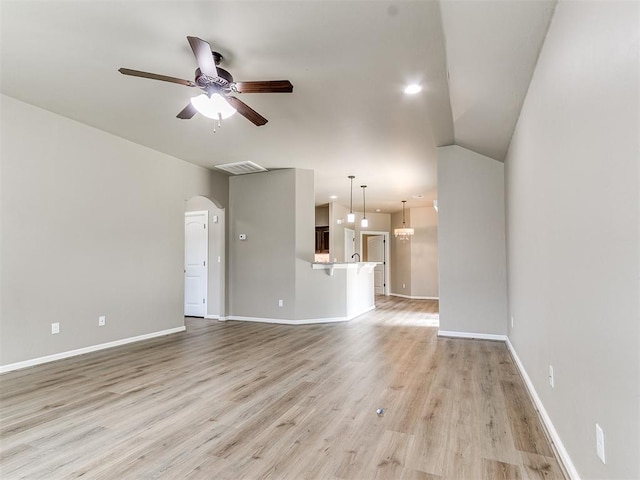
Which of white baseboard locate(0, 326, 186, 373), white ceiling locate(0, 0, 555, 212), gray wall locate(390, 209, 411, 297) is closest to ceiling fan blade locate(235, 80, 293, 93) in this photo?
white ceiling locate(0, 0, 555, 212)

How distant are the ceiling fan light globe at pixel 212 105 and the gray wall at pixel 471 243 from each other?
10.7ft

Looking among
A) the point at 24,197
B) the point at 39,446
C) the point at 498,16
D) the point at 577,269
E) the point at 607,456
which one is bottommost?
the point at 39,446

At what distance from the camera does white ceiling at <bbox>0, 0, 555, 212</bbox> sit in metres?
2.25

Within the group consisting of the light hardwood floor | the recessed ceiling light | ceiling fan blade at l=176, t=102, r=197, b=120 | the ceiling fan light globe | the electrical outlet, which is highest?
the recessed ceiling light

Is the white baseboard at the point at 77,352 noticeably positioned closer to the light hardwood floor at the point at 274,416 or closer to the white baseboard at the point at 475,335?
the light hardwood floor at the point at 274,416

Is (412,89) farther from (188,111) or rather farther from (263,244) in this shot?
(263,244)

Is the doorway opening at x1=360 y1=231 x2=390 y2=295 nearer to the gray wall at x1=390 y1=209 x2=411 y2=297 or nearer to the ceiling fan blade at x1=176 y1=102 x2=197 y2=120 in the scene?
the gray wall at x1=390 y1=209 x2=411 y2=297

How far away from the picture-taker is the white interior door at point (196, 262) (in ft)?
22.3

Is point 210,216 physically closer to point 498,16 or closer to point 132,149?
point 132,149

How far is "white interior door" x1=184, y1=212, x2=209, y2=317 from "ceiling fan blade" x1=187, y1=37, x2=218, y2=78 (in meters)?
4.47

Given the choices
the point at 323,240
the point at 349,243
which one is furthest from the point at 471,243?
the point at 323,240

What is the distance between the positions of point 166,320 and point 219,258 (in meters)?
1.64

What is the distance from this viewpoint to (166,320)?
5.25 meters

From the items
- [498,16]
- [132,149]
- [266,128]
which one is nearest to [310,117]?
[266,128]
